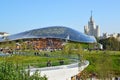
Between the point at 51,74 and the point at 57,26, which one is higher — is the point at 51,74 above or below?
below

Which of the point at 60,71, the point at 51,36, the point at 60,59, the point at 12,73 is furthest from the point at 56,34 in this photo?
the point at 12,73

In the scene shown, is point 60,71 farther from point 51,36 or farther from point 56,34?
point 56,34

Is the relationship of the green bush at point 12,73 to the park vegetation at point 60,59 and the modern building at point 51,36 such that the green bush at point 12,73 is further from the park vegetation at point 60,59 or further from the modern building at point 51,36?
the modern building at point 51,36

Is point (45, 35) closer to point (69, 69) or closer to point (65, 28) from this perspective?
point (65, 28)

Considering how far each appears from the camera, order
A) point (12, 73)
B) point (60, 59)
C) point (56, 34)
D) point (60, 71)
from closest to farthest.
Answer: point (12, 73), point (60, 71), point (60, 59), point (56, 34)

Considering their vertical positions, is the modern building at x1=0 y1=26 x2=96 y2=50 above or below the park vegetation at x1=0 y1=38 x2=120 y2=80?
above

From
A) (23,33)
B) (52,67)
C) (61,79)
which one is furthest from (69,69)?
(23,33)

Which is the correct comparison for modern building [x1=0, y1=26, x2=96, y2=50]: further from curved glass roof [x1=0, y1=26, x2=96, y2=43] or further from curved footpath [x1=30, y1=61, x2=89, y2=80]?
curved footpath [x1=30, y1=61, x2=89, y2=80]

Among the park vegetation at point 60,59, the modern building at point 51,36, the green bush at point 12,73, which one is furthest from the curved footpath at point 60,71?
the modern building at point 51,36

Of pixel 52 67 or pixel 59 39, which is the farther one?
pixel 59 39

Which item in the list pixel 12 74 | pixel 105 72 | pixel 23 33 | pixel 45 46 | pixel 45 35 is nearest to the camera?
pixel 12 74

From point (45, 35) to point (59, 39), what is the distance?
2.99m

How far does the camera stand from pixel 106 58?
95.8 feet

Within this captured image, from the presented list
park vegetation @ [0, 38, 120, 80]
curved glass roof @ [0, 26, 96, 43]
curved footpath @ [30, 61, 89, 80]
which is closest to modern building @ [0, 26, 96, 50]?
curved glass roof @ [0, 26, 96, 43]
